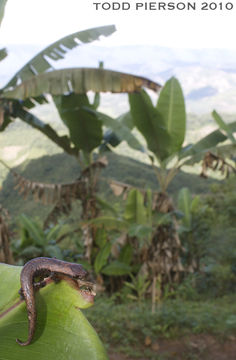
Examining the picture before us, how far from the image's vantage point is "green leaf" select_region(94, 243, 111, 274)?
4.58m

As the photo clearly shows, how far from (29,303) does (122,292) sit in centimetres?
469

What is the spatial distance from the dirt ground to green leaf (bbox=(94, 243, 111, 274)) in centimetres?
135

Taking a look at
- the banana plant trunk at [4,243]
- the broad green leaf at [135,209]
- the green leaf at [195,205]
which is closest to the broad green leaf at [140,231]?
the broad green leaf at [135,209]

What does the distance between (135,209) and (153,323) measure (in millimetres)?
1195

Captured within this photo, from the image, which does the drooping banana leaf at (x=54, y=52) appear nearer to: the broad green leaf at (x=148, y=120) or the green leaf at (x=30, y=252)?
the broad green leaf at (x=148, y=120)

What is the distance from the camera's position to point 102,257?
4590mm

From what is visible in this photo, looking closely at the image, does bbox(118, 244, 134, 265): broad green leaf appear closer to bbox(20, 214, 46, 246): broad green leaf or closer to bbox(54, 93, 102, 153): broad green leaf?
bbox(20, 214, 46, 246): broad green leaf

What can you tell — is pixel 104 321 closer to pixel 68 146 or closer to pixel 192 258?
pixel 68 146

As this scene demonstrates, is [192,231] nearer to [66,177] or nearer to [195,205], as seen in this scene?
[195,205]

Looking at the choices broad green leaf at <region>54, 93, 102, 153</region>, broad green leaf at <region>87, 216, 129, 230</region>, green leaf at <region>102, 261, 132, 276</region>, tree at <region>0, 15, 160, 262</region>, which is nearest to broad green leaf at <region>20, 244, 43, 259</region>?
tree at <region>0, 15, 160, 262</region>

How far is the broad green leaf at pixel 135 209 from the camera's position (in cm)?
412

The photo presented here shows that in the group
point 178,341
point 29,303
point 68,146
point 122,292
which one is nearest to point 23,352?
point 29,303

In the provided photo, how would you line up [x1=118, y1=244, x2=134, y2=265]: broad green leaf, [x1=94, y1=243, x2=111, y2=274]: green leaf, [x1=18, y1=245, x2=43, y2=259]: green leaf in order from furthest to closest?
1. [x1=118, y1=244, x2=134, y2=265]: broad green leaf
2. [x1=18, y1=245, x2=43, y2=259]: green leaf
3. [x1=94, y1=243, x2=111, y2=274]: green leaf

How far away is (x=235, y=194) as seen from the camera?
206 inches
